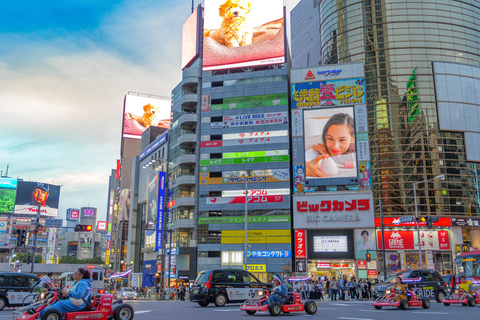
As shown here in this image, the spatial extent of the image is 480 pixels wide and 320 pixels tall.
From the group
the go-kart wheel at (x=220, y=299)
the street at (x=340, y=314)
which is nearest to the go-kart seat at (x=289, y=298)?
the street at (x=340, y=314)

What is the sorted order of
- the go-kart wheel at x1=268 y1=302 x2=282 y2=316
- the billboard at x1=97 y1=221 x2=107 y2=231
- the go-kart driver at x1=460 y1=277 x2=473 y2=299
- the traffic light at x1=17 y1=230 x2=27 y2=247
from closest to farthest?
1. the go-kart wheel at x1=268 y1=302 x2=282 y2=316
2. the go-kart driver at x1=460 y1=277 x2=473 y2=299
3. the traffic light at x1=17 y1=230 x2=27 y2=247
4. the billboard at x1=97 y1=221 x2=107 y2=231

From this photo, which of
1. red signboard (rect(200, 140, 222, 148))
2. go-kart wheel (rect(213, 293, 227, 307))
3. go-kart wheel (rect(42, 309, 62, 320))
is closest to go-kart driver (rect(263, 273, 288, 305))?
go-kart wheel (rect(213, 293, 227, 307))

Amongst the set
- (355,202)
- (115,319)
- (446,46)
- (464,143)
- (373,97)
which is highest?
(446,46)

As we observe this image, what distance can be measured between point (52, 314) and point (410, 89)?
6255 cm

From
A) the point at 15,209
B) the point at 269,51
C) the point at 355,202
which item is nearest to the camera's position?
the point at 355,202

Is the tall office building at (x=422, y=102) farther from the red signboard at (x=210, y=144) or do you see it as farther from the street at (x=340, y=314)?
the street at (x=340, y=314)

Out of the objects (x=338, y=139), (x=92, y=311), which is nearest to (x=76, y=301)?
(x=92, y=311)

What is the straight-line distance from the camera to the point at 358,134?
59.6 m

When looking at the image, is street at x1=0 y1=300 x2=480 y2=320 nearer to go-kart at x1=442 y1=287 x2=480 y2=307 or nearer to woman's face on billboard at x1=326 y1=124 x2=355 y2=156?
go-kart at x1=442 y1=287 x2=480 y2=307

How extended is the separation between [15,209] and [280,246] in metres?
113

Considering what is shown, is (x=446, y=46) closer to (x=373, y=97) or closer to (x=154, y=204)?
(x=373, y=97)

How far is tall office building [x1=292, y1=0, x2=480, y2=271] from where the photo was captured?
6072cm

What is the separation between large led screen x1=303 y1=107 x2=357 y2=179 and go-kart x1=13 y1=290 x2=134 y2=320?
47838 millimetres

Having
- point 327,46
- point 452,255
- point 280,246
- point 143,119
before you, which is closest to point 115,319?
point 280,246
